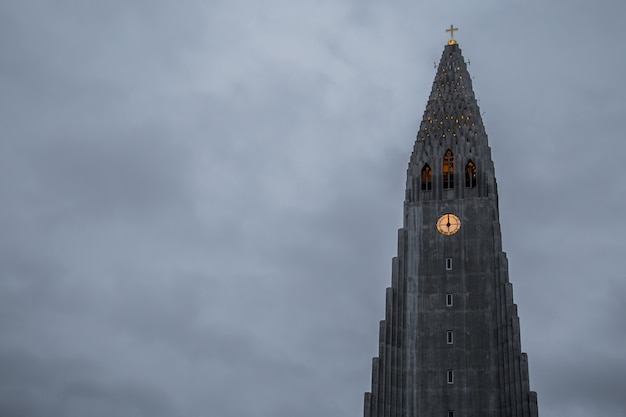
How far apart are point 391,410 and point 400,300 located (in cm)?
1222

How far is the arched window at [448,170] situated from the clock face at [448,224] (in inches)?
175

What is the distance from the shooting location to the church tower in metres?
73.7

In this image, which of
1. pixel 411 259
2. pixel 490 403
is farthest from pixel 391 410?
pixel 411 259

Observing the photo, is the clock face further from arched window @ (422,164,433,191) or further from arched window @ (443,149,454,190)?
arched window @ (422,164,433,191)

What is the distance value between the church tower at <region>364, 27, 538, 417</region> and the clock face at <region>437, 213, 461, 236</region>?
0.40 ft

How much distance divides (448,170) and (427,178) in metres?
2.73

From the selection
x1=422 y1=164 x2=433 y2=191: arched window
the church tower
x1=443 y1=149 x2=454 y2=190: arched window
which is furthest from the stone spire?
x1=422 y1=164 x2=433 y2=191: arched window

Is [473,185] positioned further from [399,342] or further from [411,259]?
[399,342]

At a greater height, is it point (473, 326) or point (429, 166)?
point (429, 166)

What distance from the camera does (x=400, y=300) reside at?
263 feet

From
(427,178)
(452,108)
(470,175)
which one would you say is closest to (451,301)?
(470,175)

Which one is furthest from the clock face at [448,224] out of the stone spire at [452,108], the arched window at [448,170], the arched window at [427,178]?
the stone spire at [452,108]

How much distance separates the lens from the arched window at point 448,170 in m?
87.6

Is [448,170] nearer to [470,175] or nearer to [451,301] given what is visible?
[470,175]
